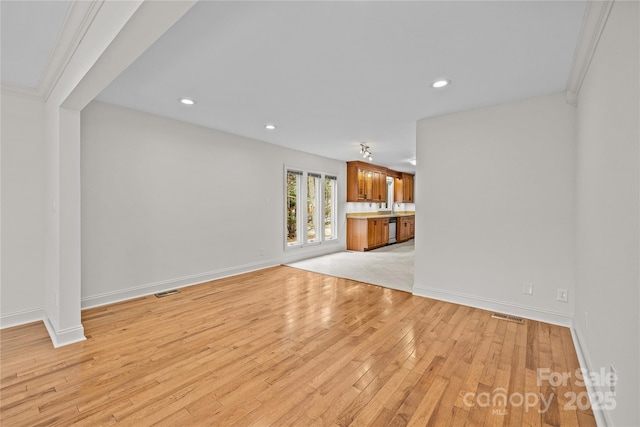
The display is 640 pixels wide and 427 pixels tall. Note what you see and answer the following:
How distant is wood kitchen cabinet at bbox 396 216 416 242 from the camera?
899 cm

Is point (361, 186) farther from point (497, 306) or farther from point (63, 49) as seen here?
point (63, 49)

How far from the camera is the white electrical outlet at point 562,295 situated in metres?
2.90

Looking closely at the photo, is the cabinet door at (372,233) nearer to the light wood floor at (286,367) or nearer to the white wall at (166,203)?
the white wall at (166,203)

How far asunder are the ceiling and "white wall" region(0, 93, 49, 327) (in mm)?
396

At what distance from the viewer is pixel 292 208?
245 inches

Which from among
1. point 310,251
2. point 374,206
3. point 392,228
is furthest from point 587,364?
point 374,206

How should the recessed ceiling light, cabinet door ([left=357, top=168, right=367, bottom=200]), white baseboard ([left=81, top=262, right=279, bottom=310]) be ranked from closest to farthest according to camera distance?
the recessed ceiling light → white baseboard ([left=81, top=262, right=279, bottom=310]) → cabinet door ([left=357, top=168, right=367, bottom=200])

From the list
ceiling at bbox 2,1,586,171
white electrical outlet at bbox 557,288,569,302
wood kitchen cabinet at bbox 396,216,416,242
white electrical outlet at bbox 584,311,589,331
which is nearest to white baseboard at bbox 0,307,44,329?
ceiling at bbox 2,1,586,171

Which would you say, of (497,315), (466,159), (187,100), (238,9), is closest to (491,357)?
(497,315)

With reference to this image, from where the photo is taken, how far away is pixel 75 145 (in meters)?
2.53

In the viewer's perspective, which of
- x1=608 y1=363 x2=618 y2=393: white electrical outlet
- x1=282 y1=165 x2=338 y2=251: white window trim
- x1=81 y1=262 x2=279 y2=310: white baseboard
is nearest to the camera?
x1=608 y1=363 x2=618 y2=393: white electrical outlet

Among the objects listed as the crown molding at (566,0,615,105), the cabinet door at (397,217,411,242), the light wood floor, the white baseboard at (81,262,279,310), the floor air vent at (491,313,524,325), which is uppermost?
the crown molding at (566,0,615,105)

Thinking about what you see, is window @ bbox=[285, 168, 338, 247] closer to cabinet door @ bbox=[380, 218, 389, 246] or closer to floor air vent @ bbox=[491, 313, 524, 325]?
cabinet door @ bbox=[380, 218, 389, 246]

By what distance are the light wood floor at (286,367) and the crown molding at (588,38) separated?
2374 millimetres
